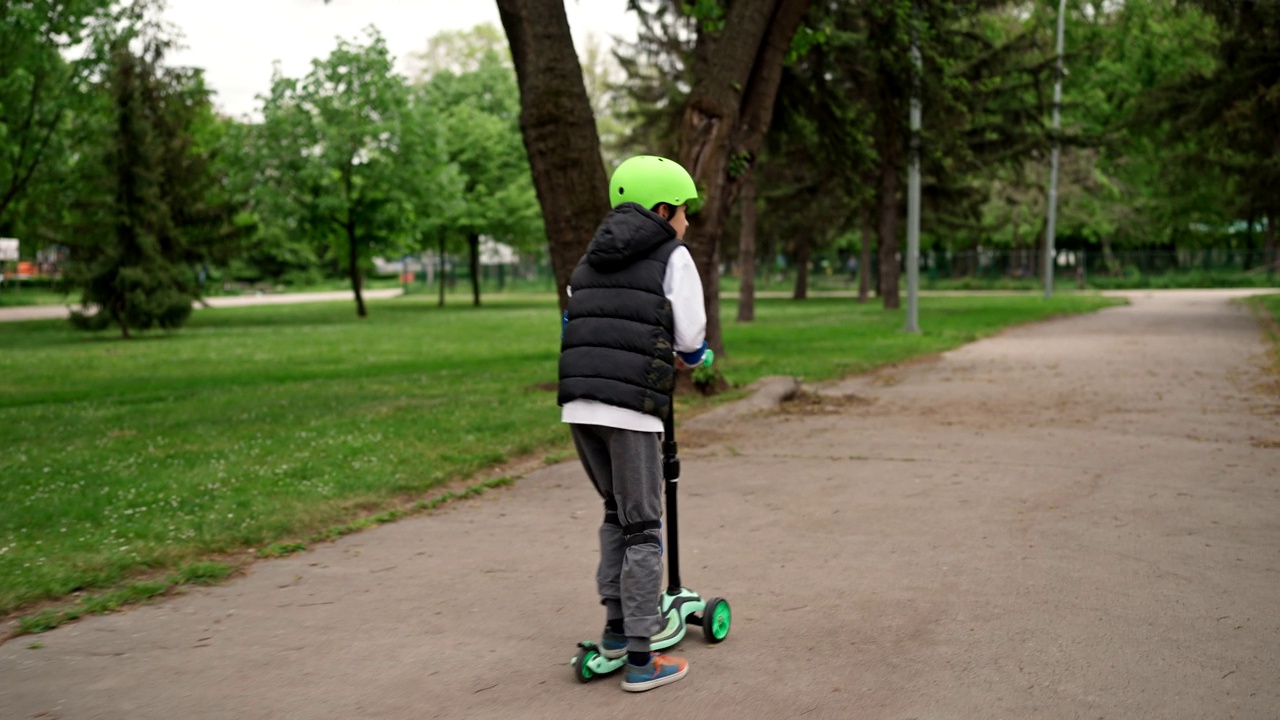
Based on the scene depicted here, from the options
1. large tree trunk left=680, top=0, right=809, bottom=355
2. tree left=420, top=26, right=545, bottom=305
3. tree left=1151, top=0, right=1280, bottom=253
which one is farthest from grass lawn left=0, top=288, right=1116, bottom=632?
tree left=420, top=26, right=545, bottom=305

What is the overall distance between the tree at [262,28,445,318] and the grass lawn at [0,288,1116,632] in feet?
45.3

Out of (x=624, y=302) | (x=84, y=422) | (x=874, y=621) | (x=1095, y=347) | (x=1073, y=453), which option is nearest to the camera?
(x=624, y=302)

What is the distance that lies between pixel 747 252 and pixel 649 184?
27.9 metres

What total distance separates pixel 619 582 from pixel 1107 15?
5585cm

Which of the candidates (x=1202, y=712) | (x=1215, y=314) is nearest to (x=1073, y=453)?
(x=1202, y=712)

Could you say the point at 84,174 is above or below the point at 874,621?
above

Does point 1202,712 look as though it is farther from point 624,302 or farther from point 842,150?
point 842,150

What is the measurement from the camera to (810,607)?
17.2 ft

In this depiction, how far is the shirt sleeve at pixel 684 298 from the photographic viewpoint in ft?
14.6

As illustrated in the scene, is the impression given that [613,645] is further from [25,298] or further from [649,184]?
[25,298]

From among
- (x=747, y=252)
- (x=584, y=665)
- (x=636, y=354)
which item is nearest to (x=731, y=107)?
(x=636, y=354)

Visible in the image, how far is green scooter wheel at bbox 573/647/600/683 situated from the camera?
14.4 feet

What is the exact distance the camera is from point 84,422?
1217cm

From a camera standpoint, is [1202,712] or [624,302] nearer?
[1202,712]
